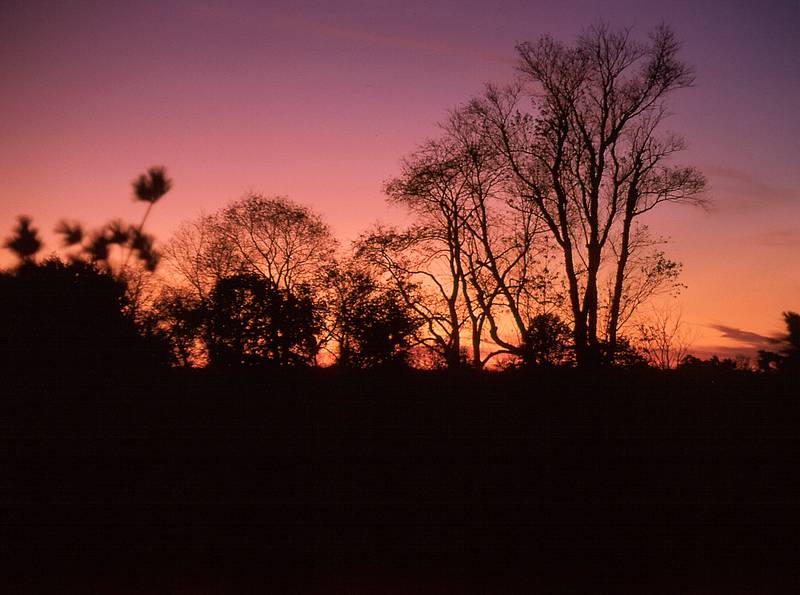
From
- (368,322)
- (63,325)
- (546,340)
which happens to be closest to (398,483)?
(63,325)

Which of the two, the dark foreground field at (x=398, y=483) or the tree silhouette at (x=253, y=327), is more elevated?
the tree silhouette at (x=253, y=327)

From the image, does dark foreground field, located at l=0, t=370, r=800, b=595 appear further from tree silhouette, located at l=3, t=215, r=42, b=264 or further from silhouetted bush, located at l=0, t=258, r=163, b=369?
tree silhouette, located at l=3, t=215, r=42, b=264

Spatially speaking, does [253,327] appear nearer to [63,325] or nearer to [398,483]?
[63,325]

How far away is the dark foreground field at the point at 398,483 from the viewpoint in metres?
5.20

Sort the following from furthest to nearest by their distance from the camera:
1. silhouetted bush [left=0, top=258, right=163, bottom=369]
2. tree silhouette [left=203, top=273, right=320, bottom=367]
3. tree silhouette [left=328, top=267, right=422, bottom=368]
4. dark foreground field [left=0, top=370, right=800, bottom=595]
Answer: tree silhouette [left=328, top=267, right=422, bottom=368] → tree silhouette [left=203, top=273, right=320, bottom=367] → silhouetted bush [left=0, top=258, right=163, bottom=369] → dark foreground field [left=0, top=370, right=800, bottom=595]

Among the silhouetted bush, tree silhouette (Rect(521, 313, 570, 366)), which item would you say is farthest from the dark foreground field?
tree silhouette (Rect(521, 313, 570, 366))

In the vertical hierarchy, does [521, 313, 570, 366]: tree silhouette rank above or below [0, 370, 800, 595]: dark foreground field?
above

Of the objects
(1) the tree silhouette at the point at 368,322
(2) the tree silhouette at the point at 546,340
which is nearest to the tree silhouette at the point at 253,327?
(1) the tree silhouette at the point at 368,322

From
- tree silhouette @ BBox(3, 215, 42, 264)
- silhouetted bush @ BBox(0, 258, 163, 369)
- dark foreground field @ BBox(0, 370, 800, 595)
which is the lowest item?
dark foreground field @ BBox(0, 370, 800, 595)

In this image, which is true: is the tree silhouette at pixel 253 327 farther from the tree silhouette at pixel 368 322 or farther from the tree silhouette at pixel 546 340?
the tree silhouette at pixel 546 340

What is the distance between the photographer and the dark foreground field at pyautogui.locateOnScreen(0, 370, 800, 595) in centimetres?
520

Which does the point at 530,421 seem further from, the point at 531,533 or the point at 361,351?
the point at 361,351

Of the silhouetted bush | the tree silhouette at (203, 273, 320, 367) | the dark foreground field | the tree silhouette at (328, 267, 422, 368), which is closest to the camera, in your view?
the dark foreground field

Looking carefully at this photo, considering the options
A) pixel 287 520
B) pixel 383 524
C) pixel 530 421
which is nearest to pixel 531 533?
pixel 383 524
